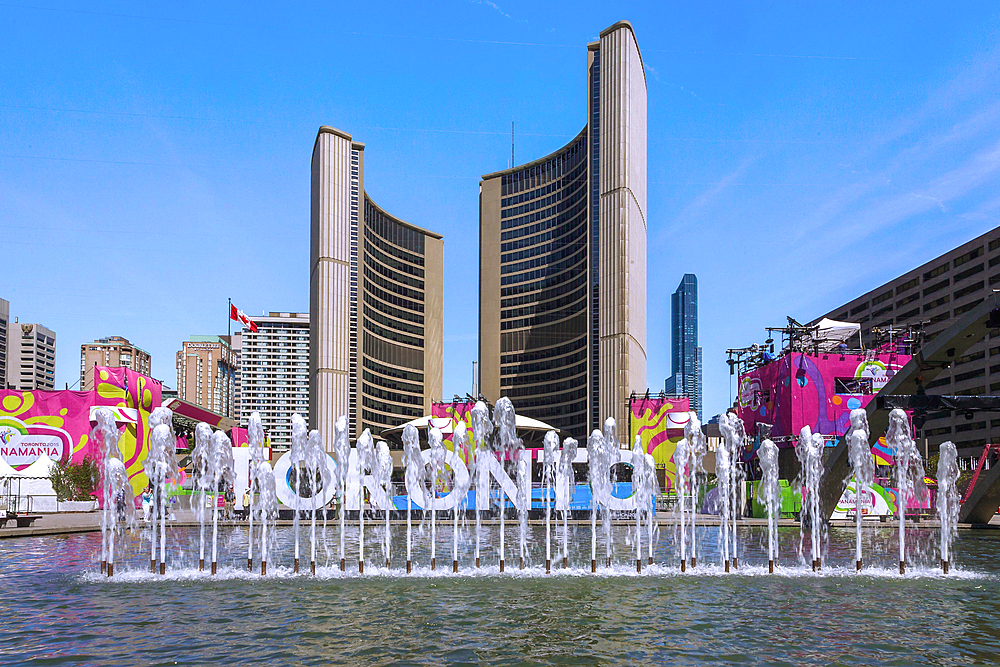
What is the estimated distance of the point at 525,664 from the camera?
11.2 m

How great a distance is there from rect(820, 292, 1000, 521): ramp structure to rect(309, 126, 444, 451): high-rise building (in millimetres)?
77313

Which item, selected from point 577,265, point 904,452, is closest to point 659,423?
point 904,452

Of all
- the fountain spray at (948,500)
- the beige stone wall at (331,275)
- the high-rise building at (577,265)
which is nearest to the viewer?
the fountain spray at (948,500)

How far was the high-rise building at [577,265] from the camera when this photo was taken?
103 meters

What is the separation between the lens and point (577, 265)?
11894cm

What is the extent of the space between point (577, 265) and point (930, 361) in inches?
3647

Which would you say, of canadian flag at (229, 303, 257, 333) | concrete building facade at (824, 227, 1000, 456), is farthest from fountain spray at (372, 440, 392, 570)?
concrete building facade at (824, 227, 1000, 456)

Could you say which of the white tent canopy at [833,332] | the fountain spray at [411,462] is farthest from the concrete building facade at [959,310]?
the fountain spray at [411,462]

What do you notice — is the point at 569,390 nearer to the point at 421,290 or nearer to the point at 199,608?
the point at 421,290

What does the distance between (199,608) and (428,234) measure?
144 m

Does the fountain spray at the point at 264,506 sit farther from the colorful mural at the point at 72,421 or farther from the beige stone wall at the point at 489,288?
the beige stone wall at the point at 489,288

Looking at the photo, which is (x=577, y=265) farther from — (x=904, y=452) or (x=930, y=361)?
(x=930, y=361)

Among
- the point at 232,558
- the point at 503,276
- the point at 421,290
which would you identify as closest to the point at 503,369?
the point at 503,276

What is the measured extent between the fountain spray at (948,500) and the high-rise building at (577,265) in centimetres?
5765
